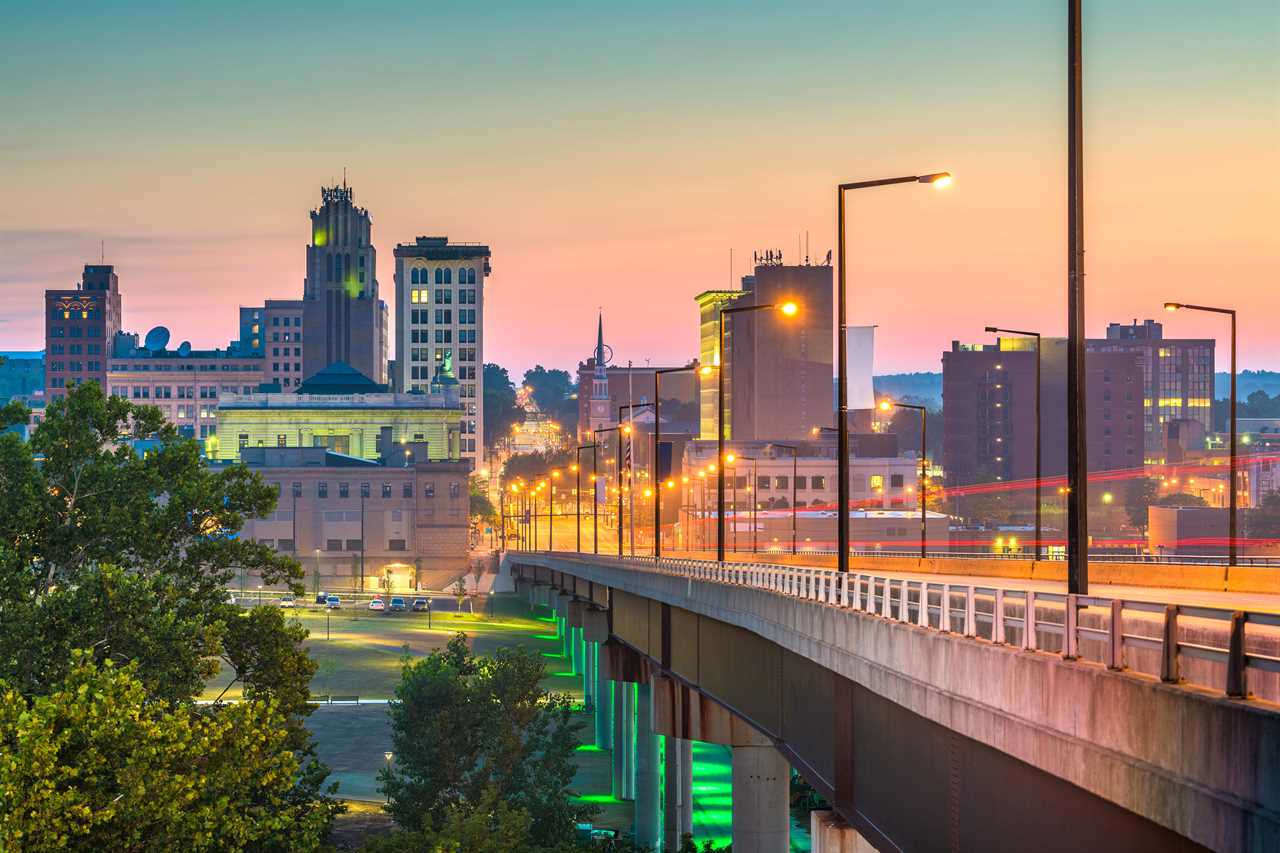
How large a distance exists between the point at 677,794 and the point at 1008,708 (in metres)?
59.0

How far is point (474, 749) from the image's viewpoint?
72688 mm

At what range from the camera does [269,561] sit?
49312mm

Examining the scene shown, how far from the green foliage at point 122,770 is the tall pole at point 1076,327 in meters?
20.2

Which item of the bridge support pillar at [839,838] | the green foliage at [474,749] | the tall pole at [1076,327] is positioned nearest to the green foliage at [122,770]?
the bridge support pillar at [839,838]

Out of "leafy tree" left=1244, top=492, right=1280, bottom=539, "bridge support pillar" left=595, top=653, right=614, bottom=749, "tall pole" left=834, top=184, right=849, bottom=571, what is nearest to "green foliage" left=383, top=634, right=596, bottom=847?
"bridge support pillar" left=595, top=653, right=614, bottom=749

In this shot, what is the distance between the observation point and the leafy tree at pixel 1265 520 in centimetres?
18738

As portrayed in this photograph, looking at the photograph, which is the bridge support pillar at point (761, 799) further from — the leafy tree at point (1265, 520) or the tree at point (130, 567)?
the leafy tree at point (1265, 520)

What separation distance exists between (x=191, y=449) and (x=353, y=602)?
13210 centimetres

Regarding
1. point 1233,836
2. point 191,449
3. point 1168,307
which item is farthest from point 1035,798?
point 191,449

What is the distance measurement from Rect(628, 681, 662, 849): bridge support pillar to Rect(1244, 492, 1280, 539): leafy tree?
129 m

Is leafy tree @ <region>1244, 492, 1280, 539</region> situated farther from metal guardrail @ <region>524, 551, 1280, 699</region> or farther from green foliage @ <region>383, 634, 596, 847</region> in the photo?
metal guardrail @ <region>524, 551, 1280, 699</region>

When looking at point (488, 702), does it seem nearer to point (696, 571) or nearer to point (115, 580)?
point (696, 571)

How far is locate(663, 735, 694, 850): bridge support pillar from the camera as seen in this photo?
74000 mm

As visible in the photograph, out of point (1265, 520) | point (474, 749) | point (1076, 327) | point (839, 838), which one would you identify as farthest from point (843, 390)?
point (1265, 520)
